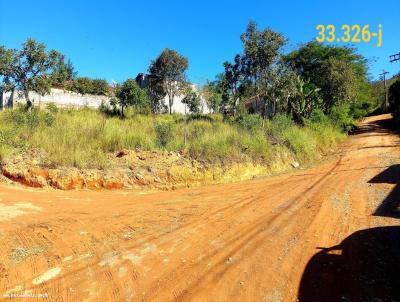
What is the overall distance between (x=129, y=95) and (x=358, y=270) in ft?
61.2

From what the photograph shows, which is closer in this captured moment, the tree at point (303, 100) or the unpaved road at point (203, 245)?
the unpaved road at point (203, 245)

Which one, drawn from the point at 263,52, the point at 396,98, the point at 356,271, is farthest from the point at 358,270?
the point at 396,98

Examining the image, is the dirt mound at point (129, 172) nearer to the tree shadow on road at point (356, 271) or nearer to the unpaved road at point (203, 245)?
the unpaved road at point (203, 245)

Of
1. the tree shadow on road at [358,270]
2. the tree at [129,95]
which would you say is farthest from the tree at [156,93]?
the tree shadow on road at [358,270]

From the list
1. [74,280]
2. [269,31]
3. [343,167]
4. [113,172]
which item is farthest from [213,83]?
[74,280]

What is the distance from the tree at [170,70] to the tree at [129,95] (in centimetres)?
561

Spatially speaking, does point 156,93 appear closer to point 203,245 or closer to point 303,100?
point 303,100

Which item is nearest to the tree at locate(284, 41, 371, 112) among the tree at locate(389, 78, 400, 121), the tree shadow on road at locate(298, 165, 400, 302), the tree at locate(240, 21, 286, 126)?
the tree at locate(389, 78, 400, 121)

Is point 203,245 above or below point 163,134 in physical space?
below

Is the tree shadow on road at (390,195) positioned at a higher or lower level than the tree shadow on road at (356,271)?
higher

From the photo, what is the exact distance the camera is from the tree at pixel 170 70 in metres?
26.2

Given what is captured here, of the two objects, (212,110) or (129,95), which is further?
(212,110)

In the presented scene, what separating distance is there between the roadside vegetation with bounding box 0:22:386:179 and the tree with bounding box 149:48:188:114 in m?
0.08

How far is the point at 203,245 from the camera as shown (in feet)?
16.8
